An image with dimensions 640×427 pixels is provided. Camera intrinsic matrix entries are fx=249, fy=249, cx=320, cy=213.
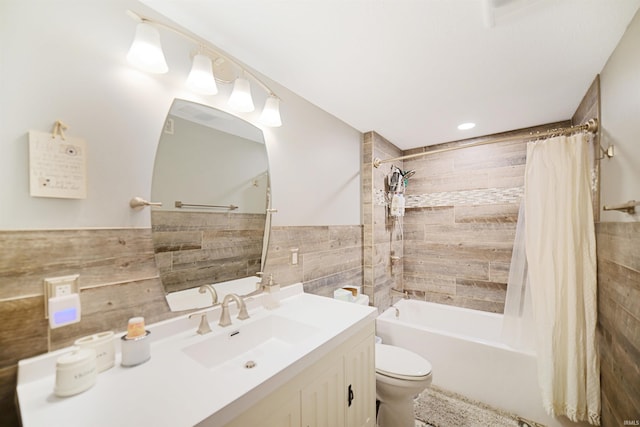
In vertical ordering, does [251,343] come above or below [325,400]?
above

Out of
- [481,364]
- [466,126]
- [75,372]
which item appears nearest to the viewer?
[75,372]

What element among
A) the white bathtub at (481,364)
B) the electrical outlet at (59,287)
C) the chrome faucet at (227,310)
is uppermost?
the electrical outlet at (59,287)

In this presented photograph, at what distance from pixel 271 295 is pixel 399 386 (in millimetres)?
998

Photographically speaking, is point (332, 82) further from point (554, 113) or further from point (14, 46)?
point (554, 113)

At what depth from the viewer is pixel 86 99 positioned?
2.96 ft

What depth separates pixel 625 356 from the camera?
121 centimetres

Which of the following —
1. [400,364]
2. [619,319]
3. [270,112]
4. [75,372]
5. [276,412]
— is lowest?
[400,364]

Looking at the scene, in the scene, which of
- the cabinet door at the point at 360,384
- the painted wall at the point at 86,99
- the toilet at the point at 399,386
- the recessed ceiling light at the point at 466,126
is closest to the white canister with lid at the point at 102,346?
the painted wall at the point at 86,99

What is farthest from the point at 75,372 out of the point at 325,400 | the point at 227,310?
the point at 325,400

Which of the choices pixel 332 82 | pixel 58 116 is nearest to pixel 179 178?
pixel 58 116

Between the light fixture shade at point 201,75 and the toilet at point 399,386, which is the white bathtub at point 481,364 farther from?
the light fixture shade at point 201,75

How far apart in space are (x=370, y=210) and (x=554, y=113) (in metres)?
1.77

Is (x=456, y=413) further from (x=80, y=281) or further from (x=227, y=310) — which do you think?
(x=80, y=281)

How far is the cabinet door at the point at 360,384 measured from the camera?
4.03ft
